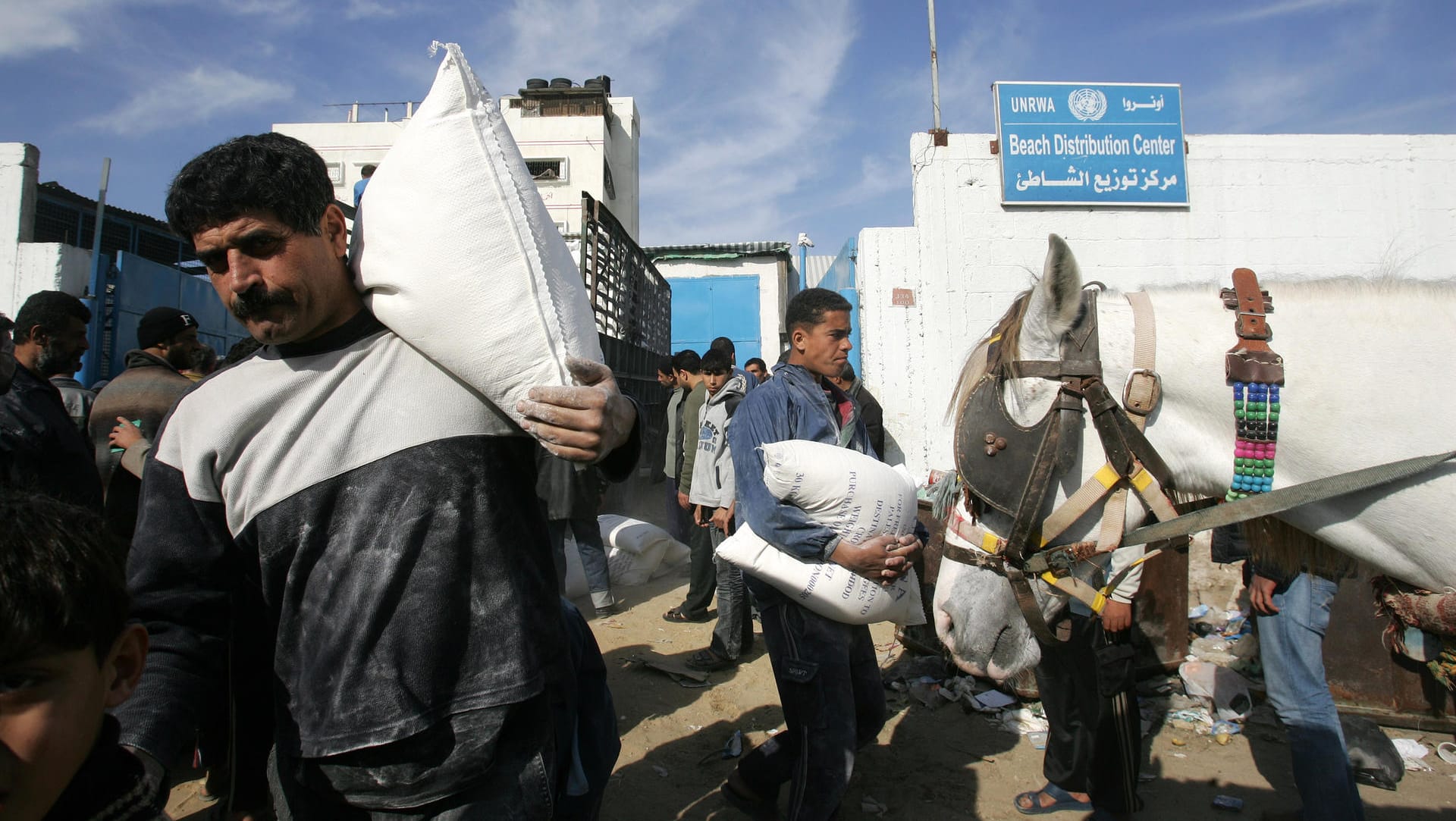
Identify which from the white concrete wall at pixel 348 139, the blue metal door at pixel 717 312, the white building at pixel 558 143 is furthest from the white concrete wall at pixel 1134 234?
the white concrete wall at pixel 348 139

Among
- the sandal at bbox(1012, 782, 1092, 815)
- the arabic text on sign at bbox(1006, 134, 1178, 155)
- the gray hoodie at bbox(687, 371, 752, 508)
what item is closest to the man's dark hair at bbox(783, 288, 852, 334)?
the gray hoodie at bbox(687, 371, 752, 508)

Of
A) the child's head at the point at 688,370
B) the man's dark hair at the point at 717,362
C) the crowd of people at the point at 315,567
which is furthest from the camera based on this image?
the child's head at the point at 688,370

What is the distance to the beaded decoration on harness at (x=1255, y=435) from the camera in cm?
153

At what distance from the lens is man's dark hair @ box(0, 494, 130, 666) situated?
2.76 ft

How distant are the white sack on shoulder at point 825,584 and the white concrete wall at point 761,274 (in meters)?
11.2

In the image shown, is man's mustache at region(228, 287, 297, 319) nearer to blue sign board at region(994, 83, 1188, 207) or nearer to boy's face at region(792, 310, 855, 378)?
boy's face at region(792, 310, 855, 378)

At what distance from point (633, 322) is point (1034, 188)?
4.88 m

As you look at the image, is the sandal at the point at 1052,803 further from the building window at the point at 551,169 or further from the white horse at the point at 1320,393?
the building window at the point at 551,169

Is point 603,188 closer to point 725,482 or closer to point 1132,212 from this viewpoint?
point 1132,212

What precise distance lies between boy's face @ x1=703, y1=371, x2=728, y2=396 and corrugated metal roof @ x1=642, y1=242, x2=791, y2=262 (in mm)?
8803

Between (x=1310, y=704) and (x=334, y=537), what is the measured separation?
3.17 metres

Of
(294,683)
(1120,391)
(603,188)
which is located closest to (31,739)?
(294,683)

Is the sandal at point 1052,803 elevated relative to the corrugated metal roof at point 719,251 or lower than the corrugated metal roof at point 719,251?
lower

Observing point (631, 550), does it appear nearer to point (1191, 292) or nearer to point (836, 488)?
point (836, 488)
